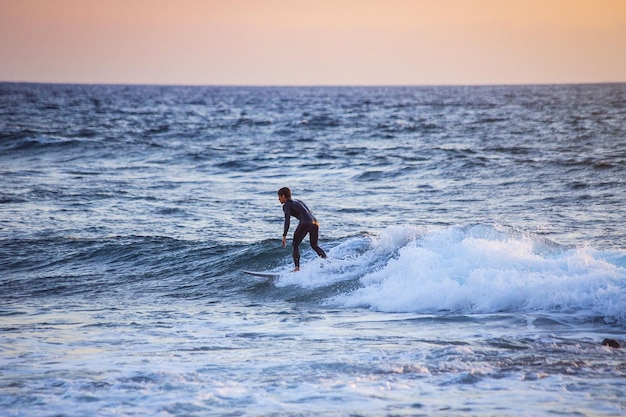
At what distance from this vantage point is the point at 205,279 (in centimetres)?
1427

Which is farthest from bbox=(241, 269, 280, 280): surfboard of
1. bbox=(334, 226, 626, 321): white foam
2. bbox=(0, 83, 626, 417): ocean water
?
bbox=(334, 226, 626, 321): white foam

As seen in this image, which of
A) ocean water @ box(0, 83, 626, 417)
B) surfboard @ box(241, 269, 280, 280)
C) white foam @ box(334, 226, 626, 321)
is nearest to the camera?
ocean water @ box(0, 83, 626, 417)

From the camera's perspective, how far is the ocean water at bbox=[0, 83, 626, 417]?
24.5 ft

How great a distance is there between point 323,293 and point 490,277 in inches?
109

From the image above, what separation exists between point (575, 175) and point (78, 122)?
1571 inches

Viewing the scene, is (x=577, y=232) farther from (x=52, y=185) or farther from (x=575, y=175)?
(x=52, y=185)

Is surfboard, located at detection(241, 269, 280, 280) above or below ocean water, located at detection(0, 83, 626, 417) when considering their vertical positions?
below

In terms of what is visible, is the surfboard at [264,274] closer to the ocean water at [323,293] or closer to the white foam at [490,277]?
the ocean water at [323,293]

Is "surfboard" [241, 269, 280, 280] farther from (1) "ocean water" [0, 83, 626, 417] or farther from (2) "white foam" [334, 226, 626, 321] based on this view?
(2) "white foam" [334, 226, 626, 321]

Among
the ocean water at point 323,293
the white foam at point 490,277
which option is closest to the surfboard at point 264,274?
the ocean water at point 323,293

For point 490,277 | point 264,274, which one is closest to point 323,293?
point 264,274

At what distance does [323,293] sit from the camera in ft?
41.3

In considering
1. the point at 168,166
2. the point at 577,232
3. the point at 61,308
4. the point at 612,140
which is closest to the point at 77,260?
the point at 61,308

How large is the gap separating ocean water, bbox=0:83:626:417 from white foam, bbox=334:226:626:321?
0.04 m
